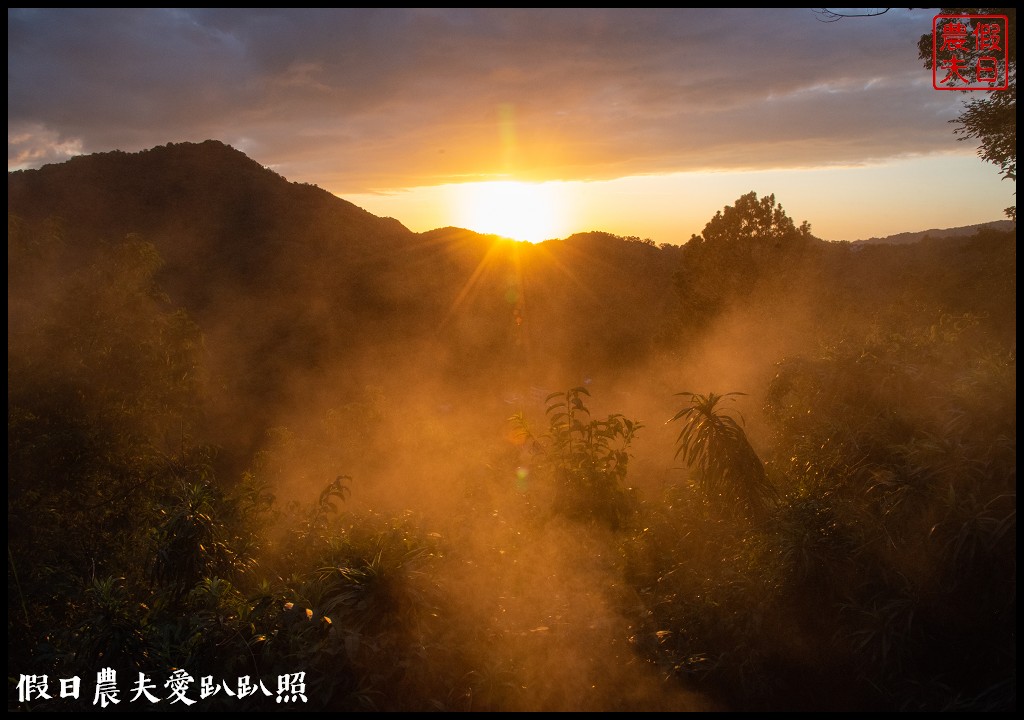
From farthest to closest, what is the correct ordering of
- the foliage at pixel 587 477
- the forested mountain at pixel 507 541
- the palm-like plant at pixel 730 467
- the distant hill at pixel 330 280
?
the distant hill at pixel 330 280, the foliage at pixel 587 477, the palm-like plant at pixel 730 467, the forested mountain at pixel 507 541

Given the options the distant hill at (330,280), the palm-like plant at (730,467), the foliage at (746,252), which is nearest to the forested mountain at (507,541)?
the palm-like plant at (730,467)

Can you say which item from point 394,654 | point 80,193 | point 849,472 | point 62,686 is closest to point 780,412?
point 849,472

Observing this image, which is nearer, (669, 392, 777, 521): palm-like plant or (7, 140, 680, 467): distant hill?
(669, 392, 777, 521): palm-like plant

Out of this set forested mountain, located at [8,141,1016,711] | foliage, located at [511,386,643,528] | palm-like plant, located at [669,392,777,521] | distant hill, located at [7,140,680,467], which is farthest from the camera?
distant hill, located at [7,140,680,467]

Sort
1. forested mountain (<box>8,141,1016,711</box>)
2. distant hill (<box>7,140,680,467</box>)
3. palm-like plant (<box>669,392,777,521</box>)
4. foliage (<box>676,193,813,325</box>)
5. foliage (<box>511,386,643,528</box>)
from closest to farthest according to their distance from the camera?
forested mountain (<box>8,141,1016,711</box>), palm-like plant (<box>669,392,777,521</box>), foliage (<box>511,386,643,528</box>), foliage (<box>676,193,813,325</box>), distant hill (<box>7,140,680,467</box>)

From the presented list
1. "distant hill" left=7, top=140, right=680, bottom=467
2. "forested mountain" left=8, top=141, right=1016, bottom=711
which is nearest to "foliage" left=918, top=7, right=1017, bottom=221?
"forested mountain" left=8, top=141, right=1016, bottom=711

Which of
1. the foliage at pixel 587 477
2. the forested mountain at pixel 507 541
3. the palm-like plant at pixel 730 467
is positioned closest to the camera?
the forested mountain at pixel 507 541

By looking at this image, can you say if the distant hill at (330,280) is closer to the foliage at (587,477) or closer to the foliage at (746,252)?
the foliage at (746,252)

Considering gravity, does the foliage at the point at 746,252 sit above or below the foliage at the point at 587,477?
above

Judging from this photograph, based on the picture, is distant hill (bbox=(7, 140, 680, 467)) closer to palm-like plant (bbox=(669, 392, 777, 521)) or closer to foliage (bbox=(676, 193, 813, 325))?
foliage (bbox=(676, 193, 813, 325))

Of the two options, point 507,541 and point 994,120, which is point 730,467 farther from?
point 994,120

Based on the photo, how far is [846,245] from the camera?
1222 inches

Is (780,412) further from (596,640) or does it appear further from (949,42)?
(949,42)

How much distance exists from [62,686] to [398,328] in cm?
1936
